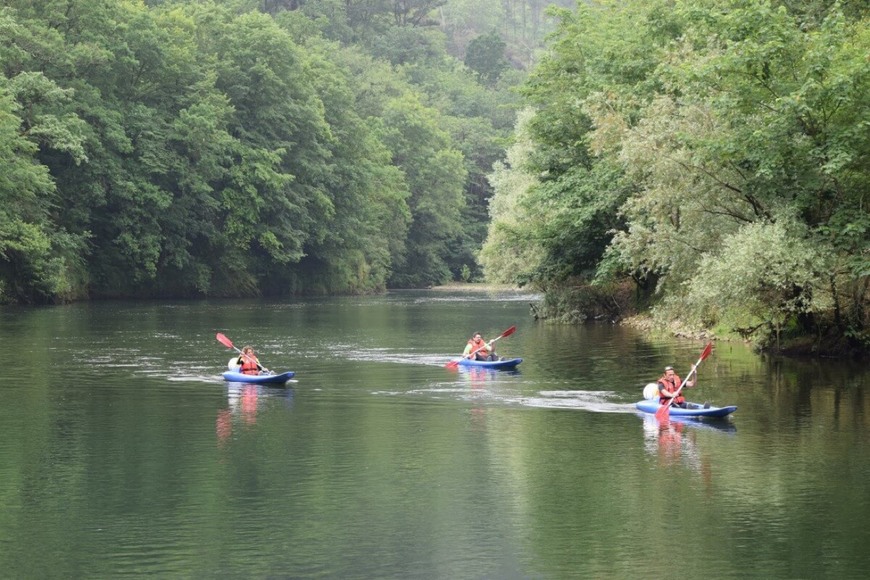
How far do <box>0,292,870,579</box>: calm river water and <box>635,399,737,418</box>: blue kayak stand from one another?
35cm

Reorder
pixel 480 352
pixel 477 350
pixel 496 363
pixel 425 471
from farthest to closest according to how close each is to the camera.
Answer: pixel 480 352 → pixel 477 350 → pixel 496 363 → pixel 425 471

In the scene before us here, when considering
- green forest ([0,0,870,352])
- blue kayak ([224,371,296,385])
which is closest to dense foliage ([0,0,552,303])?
green forest ([0,0,870,352])

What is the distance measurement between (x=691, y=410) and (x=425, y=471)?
30.6 feet

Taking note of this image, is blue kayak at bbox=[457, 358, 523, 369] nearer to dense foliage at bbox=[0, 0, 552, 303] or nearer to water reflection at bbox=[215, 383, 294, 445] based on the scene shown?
water reflection at bbox=[215, 383, 294, 445]

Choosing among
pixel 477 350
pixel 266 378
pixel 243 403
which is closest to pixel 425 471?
pixel 243 403

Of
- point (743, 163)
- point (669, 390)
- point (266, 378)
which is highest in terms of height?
point (743, 163)

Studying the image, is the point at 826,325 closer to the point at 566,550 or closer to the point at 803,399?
the point at 803,399

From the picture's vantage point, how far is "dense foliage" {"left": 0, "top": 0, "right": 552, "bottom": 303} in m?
76.6

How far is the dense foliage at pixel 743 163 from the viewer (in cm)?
3856

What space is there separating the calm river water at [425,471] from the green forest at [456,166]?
14.7 ft

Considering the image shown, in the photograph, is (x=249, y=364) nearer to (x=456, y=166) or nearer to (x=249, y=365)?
(x=249, y=365)

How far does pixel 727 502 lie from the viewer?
21078mm

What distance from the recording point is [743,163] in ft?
137

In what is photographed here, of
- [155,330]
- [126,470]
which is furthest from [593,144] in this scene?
[126,470]
